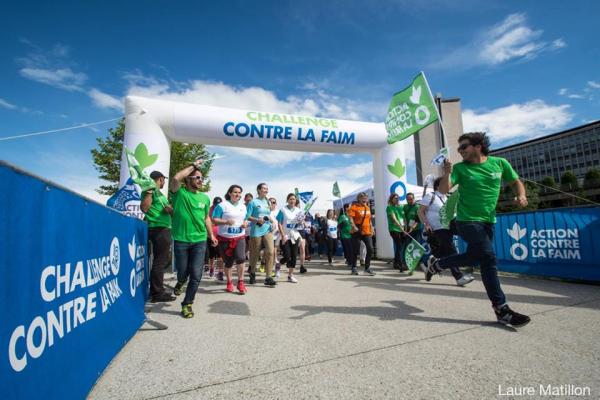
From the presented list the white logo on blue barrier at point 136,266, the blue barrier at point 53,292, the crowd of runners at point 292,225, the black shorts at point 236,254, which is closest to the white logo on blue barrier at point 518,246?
the crowd of runners at point 292,225

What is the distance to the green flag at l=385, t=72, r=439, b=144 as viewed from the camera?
15.6ft

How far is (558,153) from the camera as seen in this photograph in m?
91.8

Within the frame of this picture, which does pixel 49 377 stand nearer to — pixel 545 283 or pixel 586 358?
pixel 586 358

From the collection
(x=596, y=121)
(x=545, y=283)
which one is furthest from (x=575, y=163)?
(x=545, y=283)

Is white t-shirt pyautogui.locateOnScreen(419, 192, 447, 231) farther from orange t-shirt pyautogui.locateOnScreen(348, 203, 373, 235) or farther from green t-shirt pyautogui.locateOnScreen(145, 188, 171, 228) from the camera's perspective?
green t-shirt pyautogui.locateOnScreen(145, 188, 171, 228)

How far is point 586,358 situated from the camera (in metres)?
2.05

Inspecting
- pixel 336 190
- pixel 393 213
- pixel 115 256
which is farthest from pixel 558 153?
pixel 115 256

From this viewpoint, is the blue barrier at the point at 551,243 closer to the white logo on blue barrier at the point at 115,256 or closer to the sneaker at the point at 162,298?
the sneaker at the point at 162,298

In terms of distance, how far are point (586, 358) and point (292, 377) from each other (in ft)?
6.46

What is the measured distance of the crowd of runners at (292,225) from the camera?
3.05 m

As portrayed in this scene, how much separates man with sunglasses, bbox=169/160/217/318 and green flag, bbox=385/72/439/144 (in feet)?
11.5

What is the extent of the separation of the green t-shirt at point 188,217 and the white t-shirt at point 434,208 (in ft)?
11.5

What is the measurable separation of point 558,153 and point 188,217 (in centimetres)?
11891

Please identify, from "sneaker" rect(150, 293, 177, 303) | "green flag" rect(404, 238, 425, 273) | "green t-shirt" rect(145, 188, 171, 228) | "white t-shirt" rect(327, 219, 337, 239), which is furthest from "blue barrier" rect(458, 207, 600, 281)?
"green t-shirt" rect(145, 188, 171, 228)
